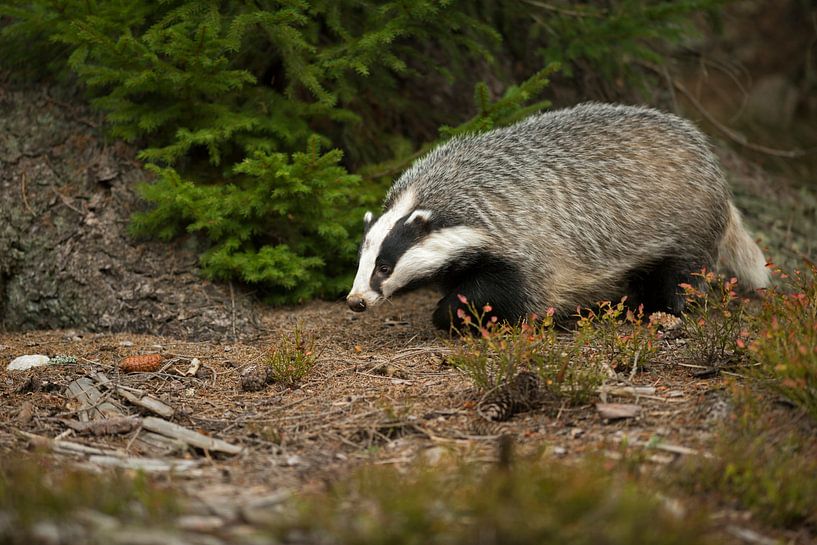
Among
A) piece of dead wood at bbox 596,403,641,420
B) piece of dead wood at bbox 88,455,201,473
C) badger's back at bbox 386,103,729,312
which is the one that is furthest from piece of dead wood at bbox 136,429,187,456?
badger's back at bbox 386,103,729,312

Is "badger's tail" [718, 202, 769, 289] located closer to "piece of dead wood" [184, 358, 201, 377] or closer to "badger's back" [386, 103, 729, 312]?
"badger's back" [386, 103, 729, 312]

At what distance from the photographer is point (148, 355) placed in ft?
17.0

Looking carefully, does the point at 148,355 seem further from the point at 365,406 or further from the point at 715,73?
the point at 715,73

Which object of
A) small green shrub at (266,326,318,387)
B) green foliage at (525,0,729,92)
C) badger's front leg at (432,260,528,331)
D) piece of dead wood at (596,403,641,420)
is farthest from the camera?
green foliage at (525,0,729,92)

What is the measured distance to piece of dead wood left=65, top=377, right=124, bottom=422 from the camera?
14.3ft

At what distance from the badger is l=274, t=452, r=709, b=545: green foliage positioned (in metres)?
2.96

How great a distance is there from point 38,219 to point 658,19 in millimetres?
5620

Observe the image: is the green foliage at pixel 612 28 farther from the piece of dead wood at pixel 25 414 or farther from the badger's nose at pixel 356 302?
the piece of dead wood at pixel 25 414

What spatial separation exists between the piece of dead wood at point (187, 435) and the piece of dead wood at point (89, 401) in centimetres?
31

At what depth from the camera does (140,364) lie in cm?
508

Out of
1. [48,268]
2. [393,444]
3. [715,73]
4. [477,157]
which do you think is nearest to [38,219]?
[48,268]

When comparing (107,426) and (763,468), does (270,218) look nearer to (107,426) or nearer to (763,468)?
(107,426)

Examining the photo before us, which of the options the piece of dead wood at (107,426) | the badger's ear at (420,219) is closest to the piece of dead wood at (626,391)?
the badger's ear at (420,219)

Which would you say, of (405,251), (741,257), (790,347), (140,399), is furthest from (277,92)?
(790,347)
